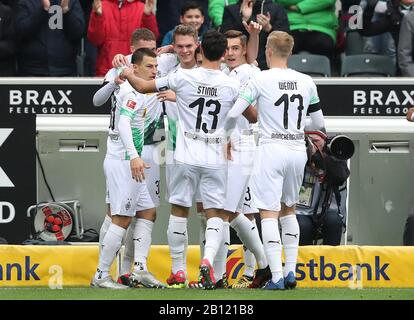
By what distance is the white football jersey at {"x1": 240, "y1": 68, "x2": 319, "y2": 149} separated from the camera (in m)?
10.7

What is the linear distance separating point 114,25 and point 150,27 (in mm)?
383

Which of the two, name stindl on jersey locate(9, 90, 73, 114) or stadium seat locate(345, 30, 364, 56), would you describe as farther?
stadium seat locate(345, 30, 364, 56)

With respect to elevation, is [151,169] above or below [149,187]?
above

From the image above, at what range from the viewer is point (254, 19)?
14297mm

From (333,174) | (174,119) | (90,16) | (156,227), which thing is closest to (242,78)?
(174,119)

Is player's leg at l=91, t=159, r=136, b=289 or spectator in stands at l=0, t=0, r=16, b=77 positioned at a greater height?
spectator in stands at l=0, t=0, r=16, b=77

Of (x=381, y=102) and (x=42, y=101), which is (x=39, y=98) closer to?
(x=42, y=101)

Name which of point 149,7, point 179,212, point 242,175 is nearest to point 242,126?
point 242,175

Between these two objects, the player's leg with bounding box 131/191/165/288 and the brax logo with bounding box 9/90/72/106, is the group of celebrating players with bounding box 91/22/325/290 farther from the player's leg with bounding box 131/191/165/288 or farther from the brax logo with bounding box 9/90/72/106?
the brax logo with bounding box 9/90/72/106

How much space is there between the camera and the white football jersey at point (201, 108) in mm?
10781

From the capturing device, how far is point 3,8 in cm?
1445

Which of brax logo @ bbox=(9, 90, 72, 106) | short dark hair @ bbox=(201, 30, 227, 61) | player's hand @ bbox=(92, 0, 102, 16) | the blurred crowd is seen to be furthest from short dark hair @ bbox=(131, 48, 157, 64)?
player's hand @ bbox=(92, 0, 102, 16)

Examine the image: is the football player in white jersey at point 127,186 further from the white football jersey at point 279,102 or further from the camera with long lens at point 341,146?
the camera with long lens at point 341,146

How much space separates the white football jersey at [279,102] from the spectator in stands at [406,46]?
12.6 feet
